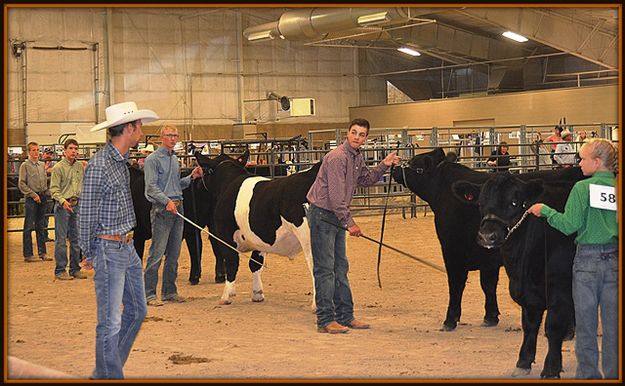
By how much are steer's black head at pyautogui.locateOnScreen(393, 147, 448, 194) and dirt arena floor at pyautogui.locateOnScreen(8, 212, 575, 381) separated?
3.83ft

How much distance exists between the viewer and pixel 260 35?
30562 millimetres

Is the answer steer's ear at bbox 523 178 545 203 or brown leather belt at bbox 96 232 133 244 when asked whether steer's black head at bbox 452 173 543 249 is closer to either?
steer's ear at bbox 523 178 545 203

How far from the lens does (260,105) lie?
110 feet

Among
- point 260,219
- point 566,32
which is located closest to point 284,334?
point 260,219

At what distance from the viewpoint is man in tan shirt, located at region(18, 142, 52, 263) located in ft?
42.0

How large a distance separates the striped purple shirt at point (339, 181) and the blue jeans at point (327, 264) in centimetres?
10

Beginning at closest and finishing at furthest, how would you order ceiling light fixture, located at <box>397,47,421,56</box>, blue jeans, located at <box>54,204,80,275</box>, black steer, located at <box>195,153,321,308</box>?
black steer, located at <box>195,153,321,308</box> → blue jeans, located at <box>54,204,80,275</box> → ceiling light fixture, located at <box>397,47,421,56</box>

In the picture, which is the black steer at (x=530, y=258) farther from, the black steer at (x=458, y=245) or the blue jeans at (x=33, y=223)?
the blue jeans at (x=33, y=223)

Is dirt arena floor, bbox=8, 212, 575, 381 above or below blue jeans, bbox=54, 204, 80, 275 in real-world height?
below

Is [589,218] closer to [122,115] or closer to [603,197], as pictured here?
[603,197]

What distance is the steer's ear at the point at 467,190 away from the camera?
6172 millimetres

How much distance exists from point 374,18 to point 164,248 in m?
17.9

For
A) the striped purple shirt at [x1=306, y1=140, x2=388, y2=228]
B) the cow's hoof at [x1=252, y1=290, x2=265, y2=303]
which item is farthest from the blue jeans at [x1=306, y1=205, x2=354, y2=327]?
the cow's hoof at [x1=252, y1=290, x2=265, y2=303]

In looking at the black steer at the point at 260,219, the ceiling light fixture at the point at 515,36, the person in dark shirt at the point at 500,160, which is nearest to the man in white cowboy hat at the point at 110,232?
the black steer at the point at 260,219
